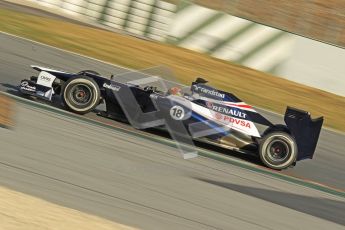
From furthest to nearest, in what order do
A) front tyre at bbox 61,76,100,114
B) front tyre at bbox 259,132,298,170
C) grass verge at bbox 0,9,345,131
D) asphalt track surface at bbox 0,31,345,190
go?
grass verge at bbox 0,9,345,131 < asphalt track surface at bbox 0,31,345,190 < front tyre at bbox 259,132,298,170 < front tyre at bbox 61,76,100,114

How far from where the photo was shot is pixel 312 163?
11281 millimetres

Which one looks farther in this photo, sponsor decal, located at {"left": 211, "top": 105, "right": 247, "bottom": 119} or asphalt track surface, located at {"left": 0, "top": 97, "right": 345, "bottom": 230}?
sponsor decal, located at {"left": 211, "top": 105, "right": 247, "bottom": 119}

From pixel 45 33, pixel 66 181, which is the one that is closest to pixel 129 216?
pixel 66 181

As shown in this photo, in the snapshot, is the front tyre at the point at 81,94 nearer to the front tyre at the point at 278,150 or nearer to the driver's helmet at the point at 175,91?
the driver's helmet at the point at 175,91

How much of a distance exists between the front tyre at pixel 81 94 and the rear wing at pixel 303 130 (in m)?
2.87

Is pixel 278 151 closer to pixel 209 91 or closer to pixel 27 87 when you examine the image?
pixel 209 91

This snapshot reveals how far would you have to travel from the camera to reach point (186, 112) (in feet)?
32.9

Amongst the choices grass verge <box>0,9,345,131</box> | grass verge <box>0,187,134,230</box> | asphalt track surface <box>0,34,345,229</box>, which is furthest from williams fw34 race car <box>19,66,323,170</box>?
grass verge <box>0,9,345,131</box>

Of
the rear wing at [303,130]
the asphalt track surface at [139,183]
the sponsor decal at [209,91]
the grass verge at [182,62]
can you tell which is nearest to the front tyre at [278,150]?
the rear wing at [303,130]

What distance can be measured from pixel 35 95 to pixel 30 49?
455 cm

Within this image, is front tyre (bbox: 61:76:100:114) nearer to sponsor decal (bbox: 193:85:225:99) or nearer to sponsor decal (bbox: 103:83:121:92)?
sponsor decal (bbox: 103:83:121:92)

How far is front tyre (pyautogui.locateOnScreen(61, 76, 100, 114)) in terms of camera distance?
9961mm

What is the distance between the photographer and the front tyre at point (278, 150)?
33.1ft

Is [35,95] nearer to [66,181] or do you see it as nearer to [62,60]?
[66,181]
